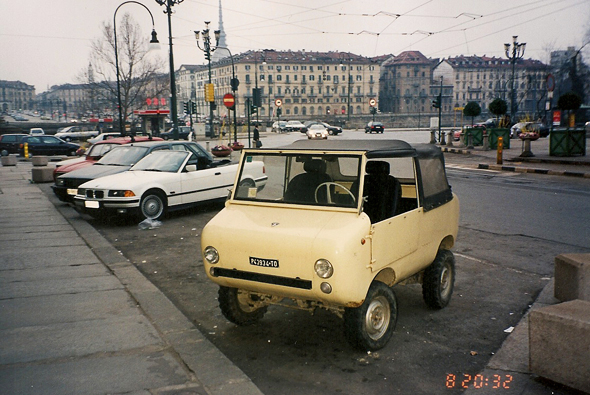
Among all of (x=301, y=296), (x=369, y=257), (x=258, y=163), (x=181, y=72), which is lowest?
(x=301, y=296)

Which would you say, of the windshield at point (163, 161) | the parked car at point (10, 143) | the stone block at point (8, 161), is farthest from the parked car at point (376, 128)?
the windshield at point (163, 161)

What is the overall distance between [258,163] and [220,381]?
2.06 metres

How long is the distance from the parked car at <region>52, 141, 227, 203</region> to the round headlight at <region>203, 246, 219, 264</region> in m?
7.20

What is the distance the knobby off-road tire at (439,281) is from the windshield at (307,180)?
1.48m

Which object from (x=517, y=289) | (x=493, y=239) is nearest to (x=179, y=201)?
(x=493, y=239)

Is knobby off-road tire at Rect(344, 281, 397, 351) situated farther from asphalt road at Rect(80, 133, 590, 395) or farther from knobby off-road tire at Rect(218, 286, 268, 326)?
knobby off-road tire at Rect(218, 286, 268, 326)

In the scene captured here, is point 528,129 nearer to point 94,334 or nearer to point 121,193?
point 121,193

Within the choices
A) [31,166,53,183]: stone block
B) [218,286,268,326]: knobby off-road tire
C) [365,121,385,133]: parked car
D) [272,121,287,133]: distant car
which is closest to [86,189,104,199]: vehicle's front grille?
[218,286,268,326]: knobby off-road tire

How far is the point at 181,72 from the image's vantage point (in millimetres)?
191125

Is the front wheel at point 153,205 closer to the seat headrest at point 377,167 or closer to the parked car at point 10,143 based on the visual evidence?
the seat headrest at point 377,167

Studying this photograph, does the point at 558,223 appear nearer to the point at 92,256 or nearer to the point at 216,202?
the point at 216,202

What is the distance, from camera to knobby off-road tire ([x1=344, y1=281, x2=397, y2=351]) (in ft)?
13.8

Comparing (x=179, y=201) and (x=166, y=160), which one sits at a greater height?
(x=166, y=160)

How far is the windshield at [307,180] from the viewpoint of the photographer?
454cm
